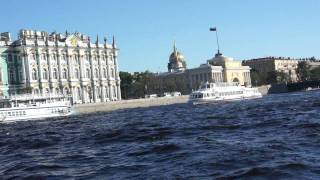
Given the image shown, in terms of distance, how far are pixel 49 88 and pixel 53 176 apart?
3621 inches

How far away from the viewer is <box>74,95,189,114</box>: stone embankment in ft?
313

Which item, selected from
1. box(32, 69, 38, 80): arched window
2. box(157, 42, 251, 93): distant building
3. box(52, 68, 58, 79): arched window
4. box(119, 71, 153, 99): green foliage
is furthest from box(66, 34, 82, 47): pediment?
box(157, 42, 251, 93): distant building

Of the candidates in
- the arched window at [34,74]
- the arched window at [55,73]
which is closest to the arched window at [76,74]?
the arched window at [55,73]

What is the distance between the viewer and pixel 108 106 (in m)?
101

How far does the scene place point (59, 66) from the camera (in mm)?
111000

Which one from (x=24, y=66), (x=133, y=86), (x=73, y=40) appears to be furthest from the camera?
(x=133, y=86)

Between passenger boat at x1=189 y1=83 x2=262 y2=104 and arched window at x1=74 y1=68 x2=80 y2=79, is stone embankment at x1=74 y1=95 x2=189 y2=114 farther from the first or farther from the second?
arched window at x1=74 y1=68 x2=80 y2=79

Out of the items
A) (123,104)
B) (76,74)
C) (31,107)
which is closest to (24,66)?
(76,74)

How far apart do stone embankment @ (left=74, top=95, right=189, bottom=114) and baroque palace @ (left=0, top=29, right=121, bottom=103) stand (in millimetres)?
10126

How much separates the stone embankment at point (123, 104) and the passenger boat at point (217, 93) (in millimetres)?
11898

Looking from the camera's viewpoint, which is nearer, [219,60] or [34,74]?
[34,74]

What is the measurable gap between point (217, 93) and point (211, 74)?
221ft

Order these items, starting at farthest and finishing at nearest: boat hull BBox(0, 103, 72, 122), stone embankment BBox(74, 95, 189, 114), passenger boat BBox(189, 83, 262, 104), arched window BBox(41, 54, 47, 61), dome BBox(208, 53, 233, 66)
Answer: dome BBox(208, 53, 233, 66)
arched window BBox(41, 54, 47, 61)
passenger boat BBox(189, 83, 262, 104)
stone embankment BBox(74, 95, 189, 114)
boat hull BBox(0, 103, 72, 122)

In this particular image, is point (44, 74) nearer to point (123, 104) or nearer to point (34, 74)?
point (34, 74)
